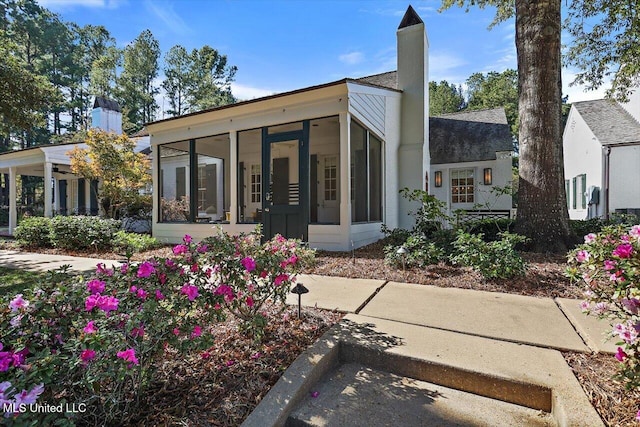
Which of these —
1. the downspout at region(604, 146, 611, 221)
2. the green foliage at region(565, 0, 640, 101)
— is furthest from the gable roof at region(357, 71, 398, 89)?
the downspout at region(604, 146, 611, 221)

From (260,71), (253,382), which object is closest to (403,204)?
(253,382)

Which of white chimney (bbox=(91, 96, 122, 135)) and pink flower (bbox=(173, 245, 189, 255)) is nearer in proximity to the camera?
pink flower (bbox=(173, 245, 189, 255))

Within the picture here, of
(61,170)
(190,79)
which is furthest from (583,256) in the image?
(190,79)

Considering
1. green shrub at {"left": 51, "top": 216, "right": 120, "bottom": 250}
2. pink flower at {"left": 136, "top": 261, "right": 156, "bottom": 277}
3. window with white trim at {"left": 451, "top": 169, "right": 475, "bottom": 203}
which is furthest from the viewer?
window with white trim at {"left": 451, "top": 169, "right": 475, "bottom": 203}

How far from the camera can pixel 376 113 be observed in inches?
296

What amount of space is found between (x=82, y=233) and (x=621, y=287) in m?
8.99

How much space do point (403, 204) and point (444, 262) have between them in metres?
4.72

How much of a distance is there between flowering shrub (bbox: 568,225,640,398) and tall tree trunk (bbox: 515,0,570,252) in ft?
12.5

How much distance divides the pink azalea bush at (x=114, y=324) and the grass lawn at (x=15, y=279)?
281 cm

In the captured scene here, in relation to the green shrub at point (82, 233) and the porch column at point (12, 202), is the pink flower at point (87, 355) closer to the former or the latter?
the green shrub at point (82, 233)

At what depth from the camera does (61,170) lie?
1339 centimetres

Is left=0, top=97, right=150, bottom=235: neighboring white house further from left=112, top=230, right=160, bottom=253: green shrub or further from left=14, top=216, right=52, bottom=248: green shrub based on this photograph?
left=112, top=230, right=160, bottom=253: green shrub

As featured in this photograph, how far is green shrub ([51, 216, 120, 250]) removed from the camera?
7027 mm

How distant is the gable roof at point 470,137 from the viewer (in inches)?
440
